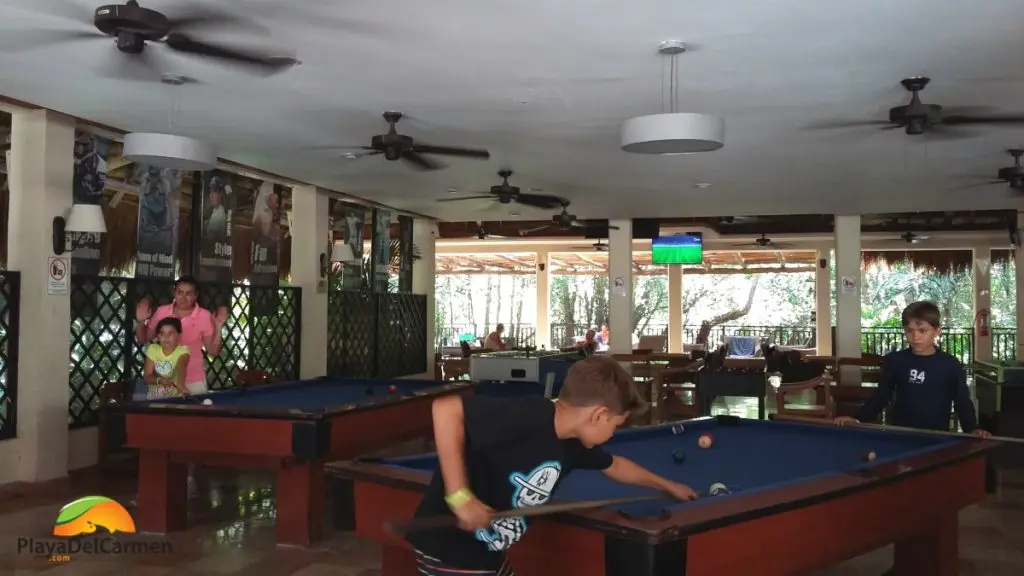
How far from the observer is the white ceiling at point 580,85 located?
3824 mm

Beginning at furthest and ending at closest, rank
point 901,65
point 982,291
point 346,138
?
point 982,291 → point 346,138 → point 901,65

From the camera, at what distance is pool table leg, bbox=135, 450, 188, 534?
429 centimetres

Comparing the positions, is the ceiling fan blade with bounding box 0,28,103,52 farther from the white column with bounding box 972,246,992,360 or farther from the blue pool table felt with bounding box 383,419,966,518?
the white column with bounding box 972,246,992,360

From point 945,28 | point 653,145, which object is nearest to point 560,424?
point 653,145

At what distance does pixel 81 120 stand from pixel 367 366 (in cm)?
480

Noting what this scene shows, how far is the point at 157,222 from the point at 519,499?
581 centimetres

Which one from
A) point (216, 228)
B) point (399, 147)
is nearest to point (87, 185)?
point (216, 228)

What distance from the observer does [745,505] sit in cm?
216

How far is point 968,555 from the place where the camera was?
409cm

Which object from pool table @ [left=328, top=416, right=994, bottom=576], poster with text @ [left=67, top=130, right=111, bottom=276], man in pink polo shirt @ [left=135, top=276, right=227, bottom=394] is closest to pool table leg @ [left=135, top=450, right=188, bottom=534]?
man in pink polo shirt @ [left=135, top=276, right=227, bottom=394]

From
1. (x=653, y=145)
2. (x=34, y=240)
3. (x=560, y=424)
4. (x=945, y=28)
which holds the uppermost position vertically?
(x=945, y=28)

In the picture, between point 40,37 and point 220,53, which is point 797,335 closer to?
point 220,53

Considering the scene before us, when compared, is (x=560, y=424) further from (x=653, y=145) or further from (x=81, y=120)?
(x=81, y=120)

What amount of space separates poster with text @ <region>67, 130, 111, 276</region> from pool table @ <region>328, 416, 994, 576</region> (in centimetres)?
429
